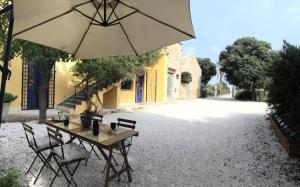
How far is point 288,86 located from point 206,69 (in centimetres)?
2850

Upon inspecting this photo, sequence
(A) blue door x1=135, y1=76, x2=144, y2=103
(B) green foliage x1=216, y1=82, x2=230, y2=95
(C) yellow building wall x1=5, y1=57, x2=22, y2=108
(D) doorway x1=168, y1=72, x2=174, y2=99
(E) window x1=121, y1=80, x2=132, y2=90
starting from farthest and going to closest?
(B) green foliage x1=216, y1=82, x2=230, y2=95 → (D) doorway x1=168, y1=72, x2=174, y2=99 → (A) blue door x1=135, y1=76, x2=144, y2=103 → (E) window x1=121, y1=80, x2=132, y2=90 → (C) yellow building wall x1=5, y1=57, x2=22, y2=108

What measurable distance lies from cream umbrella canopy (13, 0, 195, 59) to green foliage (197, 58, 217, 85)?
30.2m

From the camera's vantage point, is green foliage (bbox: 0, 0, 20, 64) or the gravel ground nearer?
the gravel ground

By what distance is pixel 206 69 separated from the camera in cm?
3356

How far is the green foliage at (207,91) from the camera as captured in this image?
31.7 m

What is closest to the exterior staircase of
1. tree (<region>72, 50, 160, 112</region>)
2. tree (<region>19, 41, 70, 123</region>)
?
tree (<region>72, 50, 160, 112</region>)

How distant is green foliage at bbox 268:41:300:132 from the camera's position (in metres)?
4.84

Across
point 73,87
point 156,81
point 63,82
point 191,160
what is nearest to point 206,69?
point 156,81

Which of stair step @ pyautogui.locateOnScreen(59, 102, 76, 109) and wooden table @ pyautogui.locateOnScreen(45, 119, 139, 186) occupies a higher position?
stair step @ pyautogui.locateOnScreen(59, 102, 76, 109)

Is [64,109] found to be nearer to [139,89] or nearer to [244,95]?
[139,89]

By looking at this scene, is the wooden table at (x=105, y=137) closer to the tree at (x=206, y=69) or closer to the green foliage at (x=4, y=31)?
the green foliage at (x=4, y=31)

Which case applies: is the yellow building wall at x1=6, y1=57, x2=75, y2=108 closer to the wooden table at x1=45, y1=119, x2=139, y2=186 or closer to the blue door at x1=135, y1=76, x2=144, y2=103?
the blue door at x1=135, y1=76, x2=144, y2=103

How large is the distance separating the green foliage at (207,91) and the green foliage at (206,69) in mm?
1003

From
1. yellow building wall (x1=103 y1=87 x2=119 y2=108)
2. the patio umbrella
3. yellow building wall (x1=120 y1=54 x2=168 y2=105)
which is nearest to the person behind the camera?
the patio umbrella
